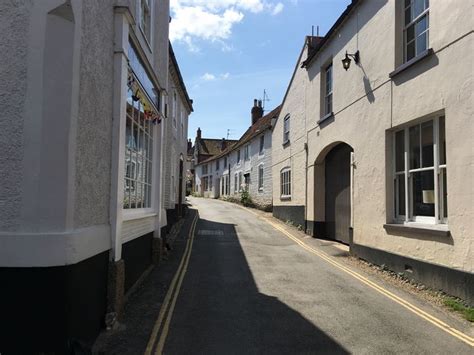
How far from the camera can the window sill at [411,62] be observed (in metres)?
8.58

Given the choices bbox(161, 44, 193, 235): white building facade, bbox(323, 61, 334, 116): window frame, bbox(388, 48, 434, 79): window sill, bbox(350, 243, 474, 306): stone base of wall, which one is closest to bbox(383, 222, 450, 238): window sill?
bbox(350, 243, 474, 306): stone base of wall

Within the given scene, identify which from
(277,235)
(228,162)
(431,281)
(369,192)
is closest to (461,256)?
(431,281)

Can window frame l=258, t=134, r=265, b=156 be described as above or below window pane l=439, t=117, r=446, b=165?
above

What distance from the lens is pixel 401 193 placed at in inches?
398

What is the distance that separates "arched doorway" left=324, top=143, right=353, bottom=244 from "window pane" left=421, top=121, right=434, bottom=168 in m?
4.67

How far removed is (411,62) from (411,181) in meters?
2.49

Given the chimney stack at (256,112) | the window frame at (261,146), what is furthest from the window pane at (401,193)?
the chimney stack at (256,112)

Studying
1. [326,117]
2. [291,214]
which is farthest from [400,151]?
[291,214]

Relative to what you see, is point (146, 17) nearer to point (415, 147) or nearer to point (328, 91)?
point (415, 147)

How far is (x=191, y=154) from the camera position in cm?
7638

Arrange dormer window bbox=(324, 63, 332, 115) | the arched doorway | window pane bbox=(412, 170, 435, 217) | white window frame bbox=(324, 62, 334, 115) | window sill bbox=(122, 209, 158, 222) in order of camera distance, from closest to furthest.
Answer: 1. window sill bbox=(122, 209, 158, 222)
2. window pane bbox=(412, 170, 435, 217)
3. the arched doorway
4. white window frame bbox=(324, 62, 334, 115)
5. dormer window bbox=(324, 63, 332, 115)

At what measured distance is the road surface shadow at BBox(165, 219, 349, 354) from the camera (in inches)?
221

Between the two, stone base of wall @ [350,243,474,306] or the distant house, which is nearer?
stone base of wall @ [350,243,474,306]

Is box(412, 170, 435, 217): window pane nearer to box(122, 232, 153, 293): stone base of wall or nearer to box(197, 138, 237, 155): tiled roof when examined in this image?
box(122, 232, 153, 293): stone base of wall
